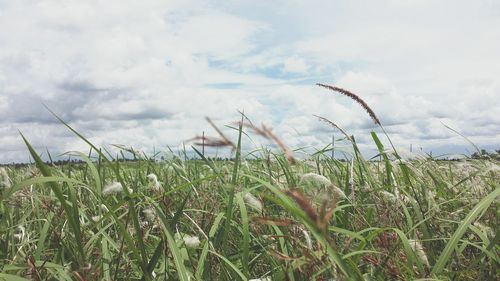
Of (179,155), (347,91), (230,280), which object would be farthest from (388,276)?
(179,155)

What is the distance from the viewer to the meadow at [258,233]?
166 cm

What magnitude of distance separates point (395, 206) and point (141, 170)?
9.16 ft

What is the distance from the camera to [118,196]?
4.16 meters

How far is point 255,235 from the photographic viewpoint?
2969 mm

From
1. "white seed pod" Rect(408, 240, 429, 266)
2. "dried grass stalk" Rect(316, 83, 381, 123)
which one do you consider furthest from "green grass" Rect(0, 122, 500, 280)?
"dried grass stalk" Rect(316, 83, 381, 123)

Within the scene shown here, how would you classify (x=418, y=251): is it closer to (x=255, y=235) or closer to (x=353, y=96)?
(x=353, y=96)

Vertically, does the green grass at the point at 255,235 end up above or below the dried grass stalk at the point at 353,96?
below

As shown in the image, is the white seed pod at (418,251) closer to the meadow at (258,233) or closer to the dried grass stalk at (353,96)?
the meadow at (258,233)

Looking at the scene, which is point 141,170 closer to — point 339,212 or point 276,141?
point 339,212

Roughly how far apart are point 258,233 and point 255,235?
1.62ft

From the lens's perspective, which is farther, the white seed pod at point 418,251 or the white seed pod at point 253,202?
the white seed pod at point 418,251

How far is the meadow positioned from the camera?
166 cm

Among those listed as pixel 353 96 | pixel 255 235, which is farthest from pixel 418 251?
pixel 255 235

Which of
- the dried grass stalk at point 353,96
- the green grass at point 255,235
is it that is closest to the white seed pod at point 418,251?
the green grass at point 255,235
